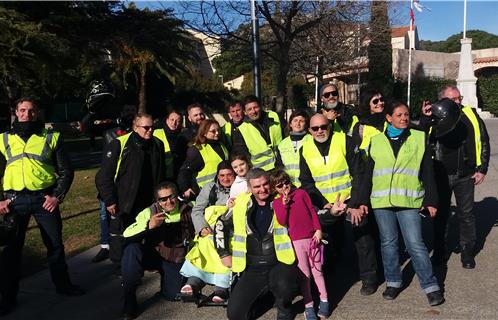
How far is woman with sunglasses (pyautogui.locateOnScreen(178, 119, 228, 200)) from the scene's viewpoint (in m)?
5.28

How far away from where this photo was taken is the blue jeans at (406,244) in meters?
4.26

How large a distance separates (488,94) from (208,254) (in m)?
35.5

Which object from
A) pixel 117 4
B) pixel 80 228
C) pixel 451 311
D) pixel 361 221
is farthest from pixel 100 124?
pixel 117 4

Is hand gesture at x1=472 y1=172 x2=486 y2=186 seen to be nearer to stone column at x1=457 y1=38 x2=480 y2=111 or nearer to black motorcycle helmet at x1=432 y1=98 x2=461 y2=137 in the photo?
black motorcycle helmet at x1=432 y1=98 x2=461 y2=137

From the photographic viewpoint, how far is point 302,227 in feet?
13.4

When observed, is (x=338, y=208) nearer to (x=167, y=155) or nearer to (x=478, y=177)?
(x=478, y=177)

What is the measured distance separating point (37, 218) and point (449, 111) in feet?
13.5

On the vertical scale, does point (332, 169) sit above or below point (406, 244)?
above

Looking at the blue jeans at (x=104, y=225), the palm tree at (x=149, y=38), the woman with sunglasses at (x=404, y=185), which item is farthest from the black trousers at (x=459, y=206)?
the palm tree at (x=149, y=38)

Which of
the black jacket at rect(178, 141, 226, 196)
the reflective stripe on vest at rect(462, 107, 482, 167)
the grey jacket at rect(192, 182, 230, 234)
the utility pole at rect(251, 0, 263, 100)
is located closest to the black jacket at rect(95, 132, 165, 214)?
the black jacket at rect(178, 141, 226, 196)

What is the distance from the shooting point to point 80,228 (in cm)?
755

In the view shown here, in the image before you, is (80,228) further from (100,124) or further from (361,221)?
(361,221)

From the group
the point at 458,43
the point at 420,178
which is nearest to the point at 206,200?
the point at 420,178

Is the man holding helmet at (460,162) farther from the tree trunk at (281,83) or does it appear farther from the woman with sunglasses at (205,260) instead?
the tree trunk at (281,83)
